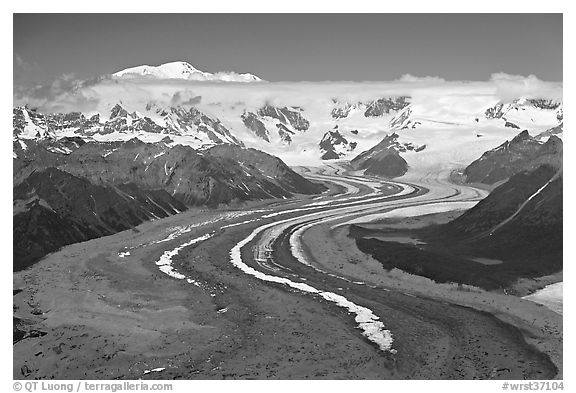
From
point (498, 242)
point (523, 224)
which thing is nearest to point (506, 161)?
point (523, 224)

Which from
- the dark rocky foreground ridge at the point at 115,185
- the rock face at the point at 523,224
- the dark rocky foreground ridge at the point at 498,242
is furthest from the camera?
the dark rocky foreground ridge at the point at 115,185

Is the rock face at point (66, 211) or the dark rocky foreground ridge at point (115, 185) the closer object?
the rock face at point (66, 211)

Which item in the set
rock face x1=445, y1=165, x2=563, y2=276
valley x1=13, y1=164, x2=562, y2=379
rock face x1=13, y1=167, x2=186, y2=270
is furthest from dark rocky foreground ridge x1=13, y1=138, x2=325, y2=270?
rock face x1=445, y1=165, x2=563, y2=276

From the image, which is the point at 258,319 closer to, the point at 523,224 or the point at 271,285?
the point at 271,285

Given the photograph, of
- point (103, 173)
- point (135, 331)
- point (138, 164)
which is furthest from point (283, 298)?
point (138, 164)

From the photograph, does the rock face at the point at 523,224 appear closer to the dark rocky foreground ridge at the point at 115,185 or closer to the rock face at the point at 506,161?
the dark rocky foreground ridge at the point at 115,185

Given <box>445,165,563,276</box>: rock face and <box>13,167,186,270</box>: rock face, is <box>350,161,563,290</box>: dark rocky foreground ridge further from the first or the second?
<box>13,167,186,270</box>: rock face

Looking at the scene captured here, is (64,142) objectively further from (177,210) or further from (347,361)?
(347,361)

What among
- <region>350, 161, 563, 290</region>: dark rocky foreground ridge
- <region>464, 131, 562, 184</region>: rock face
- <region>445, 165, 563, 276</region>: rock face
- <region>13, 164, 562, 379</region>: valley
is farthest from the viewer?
<region>464, 131, 562, 184</region>: rock face

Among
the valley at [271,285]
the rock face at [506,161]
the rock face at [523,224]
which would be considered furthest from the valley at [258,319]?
the rock face at [506,161]
